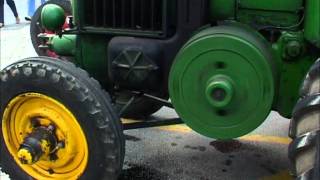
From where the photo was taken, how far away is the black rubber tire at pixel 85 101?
10.5ft

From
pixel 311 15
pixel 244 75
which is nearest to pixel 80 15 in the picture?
pixel 244 75

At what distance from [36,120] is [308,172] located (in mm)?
1799

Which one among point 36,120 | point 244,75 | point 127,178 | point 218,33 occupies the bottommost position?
point 127,178

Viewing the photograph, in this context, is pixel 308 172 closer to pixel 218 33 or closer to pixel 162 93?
pixel 218 33

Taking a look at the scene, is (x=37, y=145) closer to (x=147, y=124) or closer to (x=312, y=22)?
Answer: (x=147, y=124)

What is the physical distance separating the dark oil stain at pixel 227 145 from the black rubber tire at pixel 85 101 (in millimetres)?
1387

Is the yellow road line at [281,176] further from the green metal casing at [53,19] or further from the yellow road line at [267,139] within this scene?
the green metal casing at [53,19]

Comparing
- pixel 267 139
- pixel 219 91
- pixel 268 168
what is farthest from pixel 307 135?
pixel 267 139

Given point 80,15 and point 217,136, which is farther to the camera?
point 80,15

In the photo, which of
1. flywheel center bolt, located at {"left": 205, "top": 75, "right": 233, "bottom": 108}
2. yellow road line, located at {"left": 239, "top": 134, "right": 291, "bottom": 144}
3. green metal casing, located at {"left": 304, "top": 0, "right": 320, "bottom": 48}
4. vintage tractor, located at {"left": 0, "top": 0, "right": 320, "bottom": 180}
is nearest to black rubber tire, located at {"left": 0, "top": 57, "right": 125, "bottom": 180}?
vintage tractor, located at {"left": 0, "top": 0, "right": 320, "bottom": 180}

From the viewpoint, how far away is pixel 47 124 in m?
3.38

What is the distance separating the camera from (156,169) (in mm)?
4109

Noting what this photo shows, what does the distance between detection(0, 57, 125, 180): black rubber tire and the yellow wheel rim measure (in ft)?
0.19

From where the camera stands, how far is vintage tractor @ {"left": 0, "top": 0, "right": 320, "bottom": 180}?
314 centimetres
